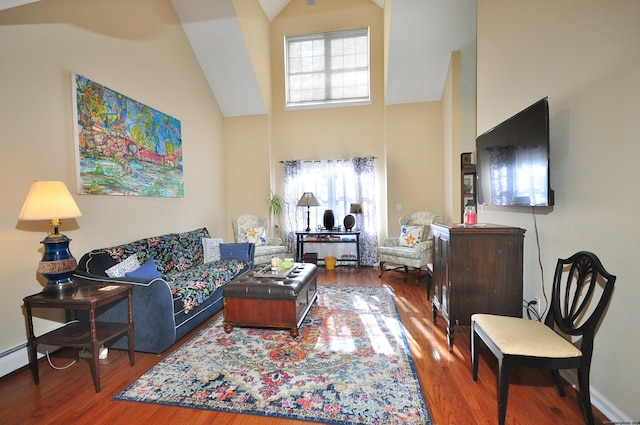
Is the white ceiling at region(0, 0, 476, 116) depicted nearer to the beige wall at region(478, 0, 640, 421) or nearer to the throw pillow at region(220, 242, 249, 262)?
the beige wall at region(478, 0, 640, 421)

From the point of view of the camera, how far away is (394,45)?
4.14m

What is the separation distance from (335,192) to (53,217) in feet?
13.7

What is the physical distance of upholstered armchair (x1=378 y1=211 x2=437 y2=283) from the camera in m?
4.28

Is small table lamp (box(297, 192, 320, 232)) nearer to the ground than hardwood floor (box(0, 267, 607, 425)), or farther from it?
farther from it

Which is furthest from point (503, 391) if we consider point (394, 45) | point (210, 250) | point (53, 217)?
point (394, 45)

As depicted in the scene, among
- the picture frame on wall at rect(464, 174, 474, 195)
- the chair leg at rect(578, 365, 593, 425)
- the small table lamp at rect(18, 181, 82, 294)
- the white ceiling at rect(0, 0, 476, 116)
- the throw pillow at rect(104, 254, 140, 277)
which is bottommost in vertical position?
the chair leg at rect(578, 365, 593, 425)

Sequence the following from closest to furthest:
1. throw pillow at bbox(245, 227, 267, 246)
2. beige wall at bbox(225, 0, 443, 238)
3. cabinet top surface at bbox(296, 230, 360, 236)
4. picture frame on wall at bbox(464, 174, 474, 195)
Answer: picture frame on wall at bbox(464, 174, 474, 195) → throw pillow at bbox(245, 227, 267, 246) → cabinet top surface at bbox(296, 230, 360, 236) → beige wall at bbox(225, 0, 443, 238)

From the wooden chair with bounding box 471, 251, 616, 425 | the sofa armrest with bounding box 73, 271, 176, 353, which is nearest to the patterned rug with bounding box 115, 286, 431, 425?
the sofa armrest with bounding box 73, 271, 176, 353

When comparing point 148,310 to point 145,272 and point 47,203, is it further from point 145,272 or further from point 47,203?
point 47,203

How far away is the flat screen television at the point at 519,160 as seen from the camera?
6.31ft

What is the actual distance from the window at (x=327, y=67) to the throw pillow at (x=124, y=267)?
13.4ft

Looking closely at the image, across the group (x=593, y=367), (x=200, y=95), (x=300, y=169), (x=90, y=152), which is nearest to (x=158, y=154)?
(x=90, y=152)

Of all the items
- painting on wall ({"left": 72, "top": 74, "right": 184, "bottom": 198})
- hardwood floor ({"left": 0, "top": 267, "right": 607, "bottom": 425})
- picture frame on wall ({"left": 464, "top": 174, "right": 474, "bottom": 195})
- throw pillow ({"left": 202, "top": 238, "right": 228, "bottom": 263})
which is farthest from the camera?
picture frame on wall ({"left": 464, "top": 174, "right": 474, "bottom": 195})

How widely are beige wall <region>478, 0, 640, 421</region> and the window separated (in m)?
3.50
